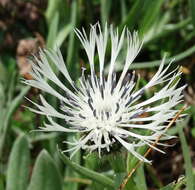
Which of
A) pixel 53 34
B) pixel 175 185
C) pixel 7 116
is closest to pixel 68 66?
pixel 53 34

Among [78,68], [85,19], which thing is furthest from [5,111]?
[85,19]

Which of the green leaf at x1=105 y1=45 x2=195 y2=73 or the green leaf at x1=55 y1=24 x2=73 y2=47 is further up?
the green leaf at x1=55 y1=24 x2=73 y2=47

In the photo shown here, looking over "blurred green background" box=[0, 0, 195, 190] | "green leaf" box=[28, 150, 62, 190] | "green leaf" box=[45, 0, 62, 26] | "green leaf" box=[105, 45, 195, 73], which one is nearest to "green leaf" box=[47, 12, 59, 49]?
"blurred green background" box=[0, 0, 195, 190]

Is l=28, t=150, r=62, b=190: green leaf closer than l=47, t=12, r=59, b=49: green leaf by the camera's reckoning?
Yes

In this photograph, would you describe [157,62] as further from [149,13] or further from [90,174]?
[90,174]

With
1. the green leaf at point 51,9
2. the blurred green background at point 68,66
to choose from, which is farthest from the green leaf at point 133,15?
the green leaf at point 51,9

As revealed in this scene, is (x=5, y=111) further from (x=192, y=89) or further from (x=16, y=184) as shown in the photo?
(x=192, y=89)

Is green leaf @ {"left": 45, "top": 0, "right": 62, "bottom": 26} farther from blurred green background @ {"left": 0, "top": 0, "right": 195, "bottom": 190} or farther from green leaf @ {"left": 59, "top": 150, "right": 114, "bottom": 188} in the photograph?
green leaf @ {"left": 59, "top": 150, "right": 114, "bottom": 188}

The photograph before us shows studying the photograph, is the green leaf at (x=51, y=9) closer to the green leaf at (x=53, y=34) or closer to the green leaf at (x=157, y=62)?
the green leaf at (x=53, y=34)
